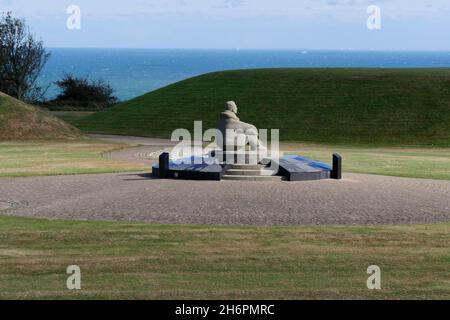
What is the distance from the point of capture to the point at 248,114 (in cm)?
6638

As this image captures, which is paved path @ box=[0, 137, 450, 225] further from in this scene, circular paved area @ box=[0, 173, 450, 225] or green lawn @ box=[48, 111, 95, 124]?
green lawn @ box=[48, 111, 95, 124]

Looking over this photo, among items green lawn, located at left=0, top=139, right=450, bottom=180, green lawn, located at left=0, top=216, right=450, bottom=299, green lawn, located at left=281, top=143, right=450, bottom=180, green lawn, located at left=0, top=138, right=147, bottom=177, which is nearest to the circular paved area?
green lawn, located at left=0, top=216, right=450, bottom=299

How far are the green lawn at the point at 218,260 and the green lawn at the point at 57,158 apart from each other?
1181 centimetres

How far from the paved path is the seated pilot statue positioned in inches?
86.9

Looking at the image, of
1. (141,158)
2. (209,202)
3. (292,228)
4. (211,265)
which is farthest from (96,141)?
(211,265)

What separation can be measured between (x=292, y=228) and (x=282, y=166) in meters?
9.05

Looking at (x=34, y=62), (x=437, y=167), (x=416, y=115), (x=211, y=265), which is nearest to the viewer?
(x=211, y=265)

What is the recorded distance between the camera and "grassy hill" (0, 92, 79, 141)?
53719 mm

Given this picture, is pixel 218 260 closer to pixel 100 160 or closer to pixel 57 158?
pixel 100 160

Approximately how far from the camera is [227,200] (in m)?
25.8

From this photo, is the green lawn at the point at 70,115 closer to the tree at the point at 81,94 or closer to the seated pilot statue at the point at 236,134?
the tree at the point at 81,94

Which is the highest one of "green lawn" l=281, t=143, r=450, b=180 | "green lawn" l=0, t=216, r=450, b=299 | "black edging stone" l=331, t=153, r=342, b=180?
"black edging stone" l=331, t=153, r=342, b=180

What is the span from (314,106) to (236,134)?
35821mm

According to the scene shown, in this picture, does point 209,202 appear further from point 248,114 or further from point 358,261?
point 248,114
